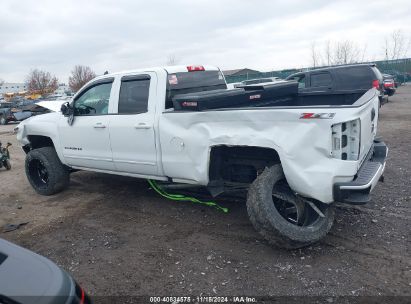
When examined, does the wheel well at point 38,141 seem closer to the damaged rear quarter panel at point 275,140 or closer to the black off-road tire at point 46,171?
the black off-road tire at point 46,171

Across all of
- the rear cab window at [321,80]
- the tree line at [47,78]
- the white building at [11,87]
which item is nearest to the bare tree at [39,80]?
the tree line at [47,78]

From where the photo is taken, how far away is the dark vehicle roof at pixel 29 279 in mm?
1723

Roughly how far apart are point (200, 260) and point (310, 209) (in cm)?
127

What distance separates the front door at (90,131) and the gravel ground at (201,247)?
2.30ft

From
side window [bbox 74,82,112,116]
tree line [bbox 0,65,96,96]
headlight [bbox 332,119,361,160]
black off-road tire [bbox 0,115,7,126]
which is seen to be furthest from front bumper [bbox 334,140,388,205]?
tree line [bbox 0,65,96,96]

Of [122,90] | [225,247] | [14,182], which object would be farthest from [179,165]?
[14,182]

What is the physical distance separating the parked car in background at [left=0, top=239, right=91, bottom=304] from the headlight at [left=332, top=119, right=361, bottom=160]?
2420 millimetres

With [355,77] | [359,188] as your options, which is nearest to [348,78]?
[355,77]

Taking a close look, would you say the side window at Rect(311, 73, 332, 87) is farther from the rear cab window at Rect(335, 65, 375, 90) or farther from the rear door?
the rear door

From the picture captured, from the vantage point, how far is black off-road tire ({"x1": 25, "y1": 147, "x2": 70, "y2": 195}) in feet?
19.5

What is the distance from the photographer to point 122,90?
500 centimetres

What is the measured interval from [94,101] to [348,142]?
3.70m

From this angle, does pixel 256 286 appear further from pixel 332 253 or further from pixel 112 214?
pixel 112 214

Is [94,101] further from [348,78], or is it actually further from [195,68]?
[348,78]
